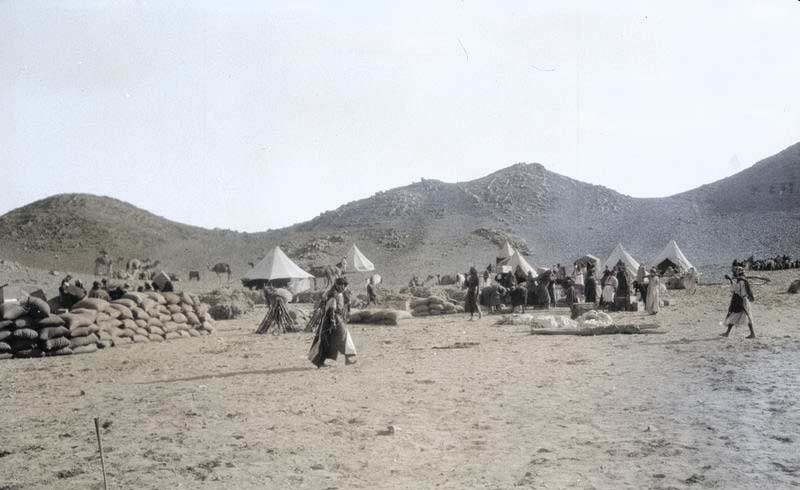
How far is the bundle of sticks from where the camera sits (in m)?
17.5

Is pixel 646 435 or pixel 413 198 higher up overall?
pixel 413 198

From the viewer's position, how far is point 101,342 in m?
14.4

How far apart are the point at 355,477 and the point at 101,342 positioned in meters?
11.0

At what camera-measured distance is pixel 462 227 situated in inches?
2699

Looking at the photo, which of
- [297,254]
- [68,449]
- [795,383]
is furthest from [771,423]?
[297,254]

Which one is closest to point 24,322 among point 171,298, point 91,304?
point 91,304

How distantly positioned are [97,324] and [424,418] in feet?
33.4

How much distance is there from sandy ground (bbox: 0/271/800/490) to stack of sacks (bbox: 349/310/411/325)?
6.59m

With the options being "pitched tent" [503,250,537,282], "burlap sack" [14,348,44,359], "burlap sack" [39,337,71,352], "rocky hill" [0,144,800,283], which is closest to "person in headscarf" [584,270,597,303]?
"pitched tent" [503,250,537,282]

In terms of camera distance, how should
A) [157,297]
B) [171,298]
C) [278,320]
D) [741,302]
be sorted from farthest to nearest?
1. [278,320]
2. [171,298]
3. [157,297]
4. [741,302]

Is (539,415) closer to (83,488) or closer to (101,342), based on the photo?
(83,488)

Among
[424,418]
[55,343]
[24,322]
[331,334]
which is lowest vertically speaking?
[424,418]

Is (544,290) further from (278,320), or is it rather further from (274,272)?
(274,272)

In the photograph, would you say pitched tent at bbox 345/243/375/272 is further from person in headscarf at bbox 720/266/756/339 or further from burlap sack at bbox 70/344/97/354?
person in headscarf at bbox 720/266/756/339
